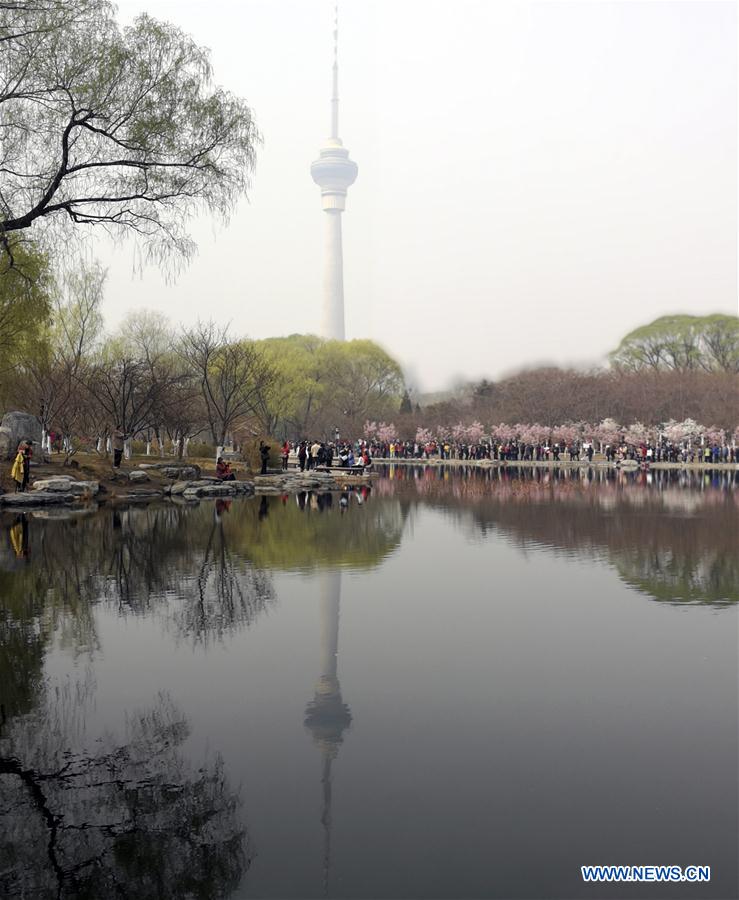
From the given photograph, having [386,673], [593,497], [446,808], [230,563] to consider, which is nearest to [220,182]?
[230,563]

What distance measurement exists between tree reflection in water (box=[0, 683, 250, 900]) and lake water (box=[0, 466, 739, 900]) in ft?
0.05

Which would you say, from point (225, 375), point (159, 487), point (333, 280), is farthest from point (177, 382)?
point (333, 280)

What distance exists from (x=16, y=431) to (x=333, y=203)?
160 meters

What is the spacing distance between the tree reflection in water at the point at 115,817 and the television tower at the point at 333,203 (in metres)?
171

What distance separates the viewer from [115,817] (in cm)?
506

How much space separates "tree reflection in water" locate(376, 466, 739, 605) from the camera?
13.5 metres

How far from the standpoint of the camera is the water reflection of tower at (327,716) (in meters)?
5.12

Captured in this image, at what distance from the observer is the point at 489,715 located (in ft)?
22.5

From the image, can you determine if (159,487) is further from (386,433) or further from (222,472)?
(386,433)

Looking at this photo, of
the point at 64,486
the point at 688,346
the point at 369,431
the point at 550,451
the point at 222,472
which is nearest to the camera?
the point at 64,486

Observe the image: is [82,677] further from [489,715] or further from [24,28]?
[24,28]

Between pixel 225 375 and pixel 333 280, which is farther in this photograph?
pixel 333 280

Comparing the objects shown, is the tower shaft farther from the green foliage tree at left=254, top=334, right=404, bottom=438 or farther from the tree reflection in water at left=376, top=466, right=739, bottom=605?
the tree reflection in water at left=376, top=466, right=739, bottom=605

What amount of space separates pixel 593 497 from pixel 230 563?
1950 cm
